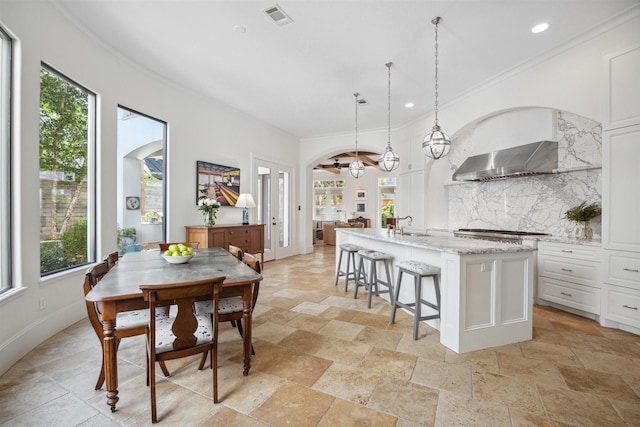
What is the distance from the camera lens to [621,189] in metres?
2.90

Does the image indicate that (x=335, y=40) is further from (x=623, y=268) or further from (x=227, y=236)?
(x=623, y=268)

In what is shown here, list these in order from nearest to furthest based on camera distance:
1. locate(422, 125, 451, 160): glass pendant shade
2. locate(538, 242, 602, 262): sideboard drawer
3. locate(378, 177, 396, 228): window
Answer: locate(538, 242, 602, 262): sideboard drawer < locate(422, 125, 451, 160): glass pendant shade < locate(378, 177, 396, 228): window

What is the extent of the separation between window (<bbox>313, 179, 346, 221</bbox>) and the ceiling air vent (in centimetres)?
1072

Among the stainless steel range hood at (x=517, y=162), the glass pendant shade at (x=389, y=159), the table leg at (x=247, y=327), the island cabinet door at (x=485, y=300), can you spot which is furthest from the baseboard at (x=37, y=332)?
the stainless steel range hood at (x=517, y=162)

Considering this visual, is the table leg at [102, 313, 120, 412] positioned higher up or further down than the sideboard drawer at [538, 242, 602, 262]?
further down

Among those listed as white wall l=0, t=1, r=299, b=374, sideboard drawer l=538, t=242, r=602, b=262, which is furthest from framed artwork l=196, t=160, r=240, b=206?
sideboard drawer l=538, t=242, r=602, b=262

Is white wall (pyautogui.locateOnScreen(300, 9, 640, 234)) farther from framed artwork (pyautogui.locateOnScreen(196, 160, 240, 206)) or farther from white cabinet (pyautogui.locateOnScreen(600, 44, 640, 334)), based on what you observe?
framed artwork (pyautogui.locateOnScreen(196, 160, 240, 206))

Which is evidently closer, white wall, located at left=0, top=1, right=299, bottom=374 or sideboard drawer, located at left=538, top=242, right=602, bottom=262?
white wall, located at left=0, top=1, right=299, bottom=374

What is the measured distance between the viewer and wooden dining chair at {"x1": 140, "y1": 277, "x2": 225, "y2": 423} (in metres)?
1.59

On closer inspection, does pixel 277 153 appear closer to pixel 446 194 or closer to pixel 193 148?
pixel 193 148

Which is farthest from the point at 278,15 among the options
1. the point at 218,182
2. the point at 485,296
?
the point at 485,296

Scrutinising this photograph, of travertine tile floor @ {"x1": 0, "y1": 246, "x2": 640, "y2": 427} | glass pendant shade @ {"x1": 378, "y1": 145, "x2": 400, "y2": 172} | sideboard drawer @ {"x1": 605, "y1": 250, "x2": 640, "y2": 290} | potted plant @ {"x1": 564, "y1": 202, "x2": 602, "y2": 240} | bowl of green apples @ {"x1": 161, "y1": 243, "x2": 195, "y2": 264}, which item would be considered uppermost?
glass pendant shade @ {"x1": 378, "y1": 145, "x2": 400, "y2": 172}

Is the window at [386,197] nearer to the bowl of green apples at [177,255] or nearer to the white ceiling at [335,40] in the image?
the white ceiling at [335,40]

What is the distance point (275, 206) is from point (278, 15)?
15.0ft
